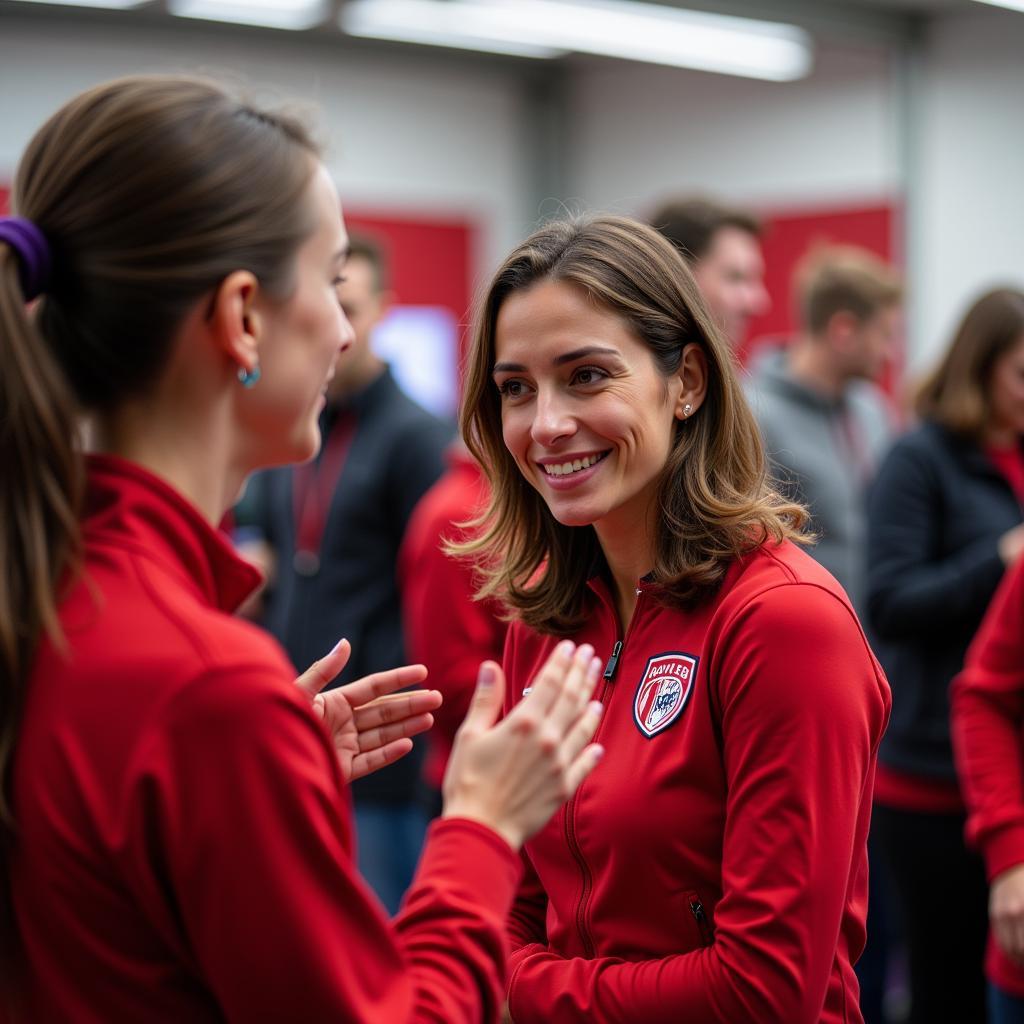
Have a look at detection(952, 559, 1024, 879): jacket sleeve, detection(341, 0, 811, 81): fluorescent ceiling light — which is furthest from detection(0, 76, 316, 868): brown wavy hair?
detection(341, 0, 811, 81): fluorescent ceiling light

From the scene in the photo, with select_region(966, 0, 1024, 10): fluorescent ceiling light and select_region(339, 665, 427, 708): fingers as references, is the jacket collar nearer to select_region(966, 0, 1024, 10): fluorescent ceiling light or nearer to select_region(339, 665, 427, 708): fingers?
select_region(339, 665, 427, 708): fingers

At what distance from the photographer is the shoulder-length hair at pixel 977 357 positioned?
297 cm

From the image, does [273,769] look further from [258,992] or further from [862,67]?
[862,67]

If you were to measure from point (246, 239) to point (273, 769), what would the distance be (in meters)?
0.44

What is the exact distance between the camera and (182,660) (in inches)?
39.1

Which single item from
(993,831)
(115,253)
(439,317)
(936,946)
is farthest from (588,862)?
(439,317)

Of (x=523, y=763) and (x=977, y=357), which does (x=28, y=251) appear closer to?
(x=523, y=763)

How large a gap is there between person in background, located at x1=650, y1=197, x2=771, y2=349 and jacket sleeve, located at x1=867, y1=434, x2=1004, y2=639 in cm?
69

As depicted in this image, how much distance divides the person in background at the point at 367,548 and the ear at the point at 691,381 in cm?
183

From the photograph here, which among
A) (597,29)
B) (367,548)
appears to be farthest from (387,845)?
Answer: (597,29)

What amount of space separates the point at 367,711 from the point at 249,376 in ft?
1.66

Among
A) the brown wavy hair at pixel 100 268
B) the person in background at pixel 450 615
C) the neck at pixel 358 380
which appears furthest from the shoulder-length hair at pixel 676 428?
the neck at pixel 358 380

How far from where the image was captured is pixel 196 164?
1085 millimetres

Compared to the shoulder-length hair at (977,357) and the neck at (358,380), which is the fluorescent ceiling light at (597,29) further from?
the shoulder-length hair at (977,357)
